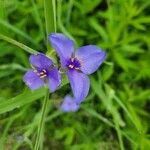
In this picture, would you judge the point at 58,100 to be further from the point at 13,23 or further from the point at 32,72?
the point at 32,72

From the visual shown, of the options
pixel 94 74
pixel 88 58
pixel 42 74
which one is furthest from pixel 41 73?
pixel 94 74

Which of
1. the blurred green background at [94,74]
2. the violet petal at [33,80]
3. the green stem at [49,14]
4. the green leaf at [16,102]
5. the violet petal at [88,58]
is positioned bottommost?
the blurred green background at [94,74]

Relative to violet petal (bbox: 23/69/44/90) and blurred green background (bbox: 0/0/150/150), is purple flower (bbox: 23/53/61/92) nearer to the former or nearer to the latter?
violet petal (bbox: 23/69/44/90)

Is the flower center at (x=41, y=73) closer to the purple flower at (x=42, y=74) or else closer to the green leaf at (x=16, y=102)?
the purple flower at (x=42, y=74)

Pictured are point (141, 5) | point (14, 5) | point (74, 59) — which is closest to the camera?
point (74, 59)

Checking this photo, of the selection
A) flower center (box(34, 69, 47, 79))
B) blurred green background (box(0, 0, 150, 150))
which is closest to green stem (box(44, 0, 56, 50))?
flower center (box(34, 69, 47, 79))

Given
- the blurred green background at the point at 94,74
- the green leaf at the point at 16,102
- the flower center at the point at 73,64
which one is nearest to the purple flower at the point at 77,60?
the flower center at the point at 73,64

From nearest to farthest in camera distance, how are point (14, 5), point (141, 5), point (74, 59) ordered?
point (74, 59) < point (14, 5) < point (141, 5)

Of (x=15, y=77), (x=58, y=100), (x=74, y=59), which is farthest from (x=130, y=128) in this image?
(x=74, y=59)

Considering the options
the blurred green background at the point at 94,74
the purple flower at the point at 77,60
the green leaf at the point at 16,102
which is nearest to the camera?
the purple flower at the point at 77,60
